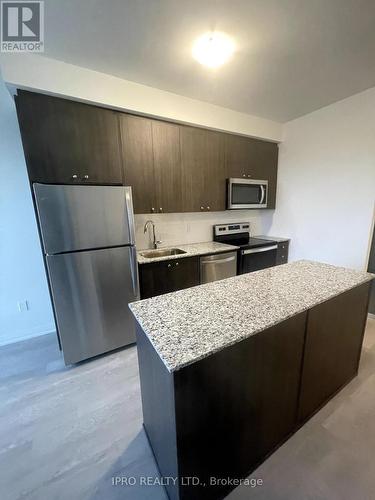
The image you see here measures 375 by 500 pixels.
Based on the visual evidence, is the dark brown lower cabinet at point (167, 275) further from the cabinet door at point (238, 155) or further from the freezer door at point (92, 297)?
the cabinet door at point (238, 155)

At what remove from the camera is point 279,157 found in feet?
10.9

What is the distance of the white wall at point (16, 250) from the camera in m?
2.09

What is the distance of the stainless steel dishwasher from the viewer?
2.58 m

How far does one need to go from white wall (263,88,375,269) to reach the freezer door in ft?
8.36

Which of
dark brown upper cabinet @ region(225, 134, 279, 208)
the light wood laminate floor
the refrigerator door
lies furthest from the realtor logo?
the light wood laminate floor

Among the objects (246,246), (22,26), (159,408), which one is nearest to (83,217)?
(22,26)

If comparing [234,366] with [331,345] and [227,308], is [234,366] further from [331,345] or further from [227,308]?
[331,345]

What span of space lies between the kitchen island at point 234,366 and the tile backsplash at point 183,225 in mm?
1546

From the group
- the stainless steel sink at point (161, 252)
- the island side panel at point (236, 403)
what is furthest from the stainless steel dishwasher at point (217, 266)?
the island side panel at point (236, 403)

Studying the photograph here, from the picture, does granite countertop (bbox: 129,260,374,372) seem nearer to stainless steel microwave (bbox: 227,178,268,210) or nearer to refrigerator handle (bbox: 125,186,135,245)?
refrigerator handle (bbox: 125,186,135,245)

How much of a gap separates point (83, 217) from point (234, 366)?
1.64 meters

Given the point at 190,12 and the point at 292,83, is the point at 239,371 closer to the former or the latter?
the point at 190,12

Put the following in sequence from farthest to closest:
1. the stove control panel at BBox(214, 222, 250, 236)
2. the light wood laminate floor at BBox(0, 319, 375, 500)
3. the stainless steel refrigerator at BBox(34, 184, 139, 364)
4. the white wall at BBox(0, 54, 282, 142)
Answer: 1. the stove control panel at BBox(214, 222, 250, 236)
2. the stainless steel refrigerator at BBox(34, 184, 139, 364)
3. the white wall at BBox(0, 54, 282, 142)
4. the light wood laminate floor at BBox(0, 319, 375, 500)

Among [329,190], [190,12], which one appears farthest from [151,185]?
[329,190]
